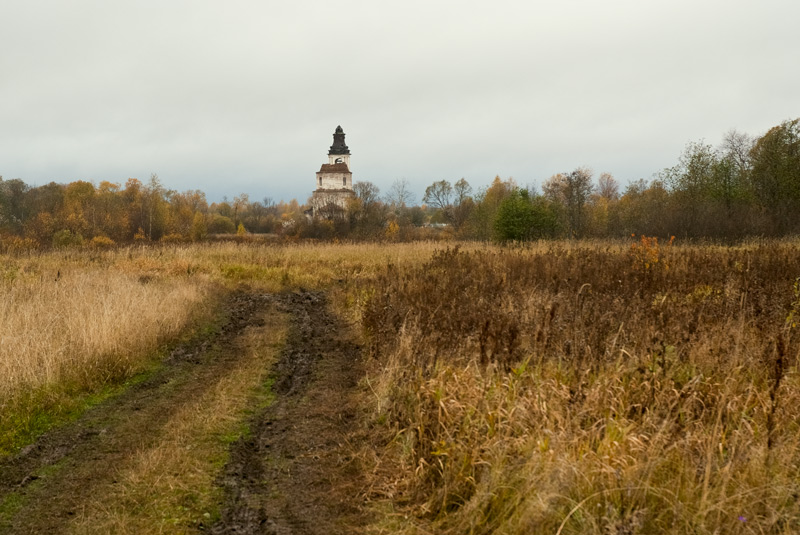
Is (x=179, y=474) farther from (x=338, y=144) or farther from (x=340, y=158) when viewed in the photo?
(x=338, y=144)

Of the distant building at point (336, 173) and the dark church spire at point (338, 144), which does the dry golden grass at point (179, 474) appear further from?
the dark church spire at point (338, 144)

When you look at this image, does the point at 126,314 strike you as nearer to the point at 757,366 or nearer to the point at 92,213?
the point at 757,366

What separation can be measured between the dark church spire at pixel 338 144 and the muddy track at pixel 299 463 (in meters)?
84.2

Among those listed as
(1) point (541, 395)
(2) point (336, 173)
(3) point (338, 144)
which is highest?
(3) point (338, 144)

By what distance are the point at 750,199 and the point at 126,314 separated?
3263cm

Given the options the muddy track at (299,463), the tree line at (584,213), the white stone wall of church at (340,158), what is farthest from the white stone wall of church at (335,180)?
the muddy track at (299,463)

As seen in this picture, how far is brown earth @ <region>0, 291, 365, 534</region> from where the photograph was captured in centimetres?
377

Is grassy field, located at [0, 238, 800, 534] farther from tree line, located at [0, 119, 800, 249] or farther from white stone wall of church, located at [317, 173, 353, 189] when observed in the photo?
white stone wall of church, located at [317, 173, 353, 189]

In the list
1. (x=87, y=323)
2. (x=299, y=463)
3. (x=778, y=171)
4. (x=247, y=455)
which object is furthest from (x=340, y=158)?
(x=299, y=463)

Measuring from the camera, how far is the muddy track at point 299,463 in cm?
373

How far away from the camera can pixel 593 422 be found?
4223 mm

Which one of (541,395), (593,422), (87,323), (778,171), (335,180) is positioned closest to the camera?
(593,422)

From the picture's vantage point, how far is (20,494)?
4.08m

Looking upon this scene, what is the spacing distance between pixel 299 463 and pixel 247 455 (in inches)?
20.7
